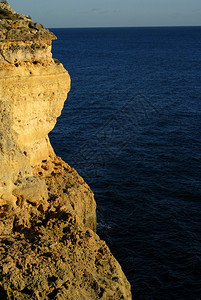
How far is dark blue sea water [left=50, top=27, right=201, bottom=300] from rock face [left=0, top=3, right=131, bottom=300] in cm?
543

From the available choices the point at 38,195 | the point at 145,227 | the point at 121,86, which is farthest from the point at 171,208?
the point at 121,86

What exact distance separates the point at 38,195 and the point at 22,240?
3.51 m

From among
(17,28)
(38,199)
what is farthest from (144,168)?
(17,28)

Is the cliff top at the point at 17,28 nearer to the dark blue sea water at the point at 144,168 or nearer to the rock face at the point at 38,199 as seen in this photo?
the rock face at the point at 38,199

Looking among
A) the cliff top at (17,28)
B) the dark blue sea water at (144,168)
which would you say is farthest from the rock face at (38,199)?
the dark blue sea water at (144,168)

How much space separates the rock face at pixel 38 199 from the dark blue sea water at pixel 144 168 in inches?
214

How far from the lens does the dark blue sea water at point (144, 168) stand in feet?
88.0

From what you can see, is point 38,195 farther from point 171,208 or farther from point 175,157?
point 175,157

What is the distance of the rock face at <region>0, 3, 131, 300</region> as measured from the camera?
51.7 feet

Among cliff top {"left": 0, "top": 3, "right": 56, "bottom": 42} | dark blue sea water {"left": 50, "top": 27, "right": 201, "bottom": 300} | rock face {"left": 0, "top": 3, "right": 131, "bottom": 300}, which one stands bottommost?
dark blue sea water {"left": 50, "top": 27, "right": 201, "bottom": 300}

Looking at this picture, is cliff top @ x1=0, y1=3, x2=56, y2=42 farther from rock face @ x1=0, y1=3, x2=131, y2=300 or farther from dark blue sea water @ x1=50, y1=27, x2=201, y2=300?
dark blue sea water @ x1=50, y1=27, x2=201, y2=300

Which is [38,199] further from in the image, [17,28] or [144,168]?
[144,168]

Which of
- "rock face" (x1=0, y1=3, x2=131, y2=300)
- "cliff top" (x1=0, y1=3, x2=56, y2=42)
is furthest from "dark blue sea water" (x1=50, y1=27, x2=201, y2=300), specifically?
"cliff top" (x1=0, y1=3, x2=56, y2=42)

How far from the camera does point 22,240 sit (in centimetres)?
1764
